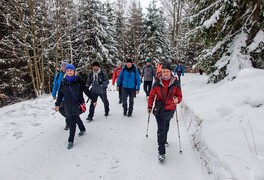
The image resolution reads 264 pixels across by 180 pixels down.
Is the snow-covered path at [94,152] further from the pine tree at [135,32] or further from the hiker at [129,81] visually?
the pine tree at [135,32]

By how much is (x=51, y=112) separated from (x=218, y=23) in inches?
317

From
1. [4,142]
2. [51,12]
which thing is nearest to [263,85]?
[4,142]

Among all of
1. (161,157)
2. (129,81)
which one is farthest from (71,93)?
(129,81)

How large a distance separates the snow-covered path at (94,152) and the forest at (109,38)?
15.7 ft

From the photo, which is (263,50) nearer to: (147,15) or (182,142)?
(182,142)

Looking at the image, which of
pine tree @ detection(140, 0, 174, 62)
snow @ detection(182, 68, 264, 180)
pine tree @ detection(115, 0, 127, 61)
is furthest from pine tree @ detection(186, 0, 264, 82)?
pine tree @ detection(115, 0, 127, 61)

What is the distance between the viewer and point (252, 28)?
929cm

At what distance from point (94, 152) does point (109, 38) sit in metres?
21.5

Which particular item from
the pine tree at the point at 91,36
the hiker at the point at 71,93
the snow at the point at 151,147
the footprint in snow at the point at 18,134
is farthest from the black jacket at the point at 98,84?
the pine tree at the point at 91,36

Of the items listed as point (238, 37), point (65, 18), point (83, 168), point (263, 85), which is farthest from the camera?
point (65, 18)

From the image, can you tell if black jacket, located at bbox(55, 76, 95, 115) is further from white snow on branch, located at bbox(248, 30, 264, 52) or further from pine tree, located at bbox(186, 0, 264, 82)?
white snow on branch, located at bbox(248, 30, 264, 52)

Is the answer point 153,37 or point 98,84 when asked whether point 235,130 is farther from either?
point 153,37

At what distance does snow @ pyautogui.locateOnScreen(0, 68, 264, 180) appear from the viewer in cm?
381

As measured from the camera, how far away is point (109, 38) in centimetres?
2528
